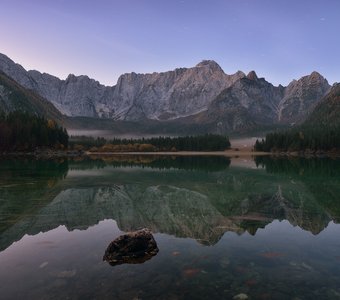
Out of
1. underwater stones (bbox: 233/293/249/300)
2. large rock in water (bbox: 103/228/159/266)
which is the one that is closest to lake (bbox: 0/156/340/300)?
underwater stones (bbox: 233/293/249/300)

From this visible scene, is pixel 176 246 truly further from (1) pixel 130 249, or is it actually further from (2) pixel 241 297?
(2) pixel 241 297

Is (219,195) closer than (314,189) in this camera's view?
Yes

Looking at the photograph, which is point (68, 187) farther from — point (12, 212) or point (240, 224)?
point (240, 224)

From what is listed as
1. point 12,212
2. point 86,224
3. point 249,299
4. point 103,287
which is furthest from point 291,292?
point 12,212

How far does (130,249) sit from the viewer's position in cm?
2541

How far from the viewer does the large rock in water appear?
24.5 meters

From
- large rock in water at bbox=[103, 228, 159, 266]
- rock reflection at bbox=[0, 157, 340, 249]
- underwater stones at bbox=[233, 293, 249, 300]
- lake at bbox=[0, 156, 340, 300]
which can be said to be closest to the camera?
underwater stones at bbox=[233, 293, 249, 300]

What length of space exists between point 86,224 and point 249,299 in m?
22.9

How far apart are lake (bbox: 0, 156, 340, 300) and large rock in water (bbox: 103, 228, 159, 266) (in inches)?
35.1

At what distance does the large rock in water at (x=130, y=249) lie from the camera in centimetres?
2452

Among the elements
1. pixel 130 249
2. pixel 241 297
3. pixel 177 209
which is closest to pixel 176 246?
pixel 130 249

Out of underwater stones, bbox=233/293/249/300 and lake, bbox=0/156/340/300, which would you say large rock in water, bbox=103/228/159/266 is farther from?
underwater stones, bbox=233/293/249/300

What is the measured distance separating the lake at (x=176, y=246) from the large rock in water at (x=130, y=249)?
0.89 metres

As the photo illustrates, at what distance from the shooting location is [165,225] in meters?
36.4
